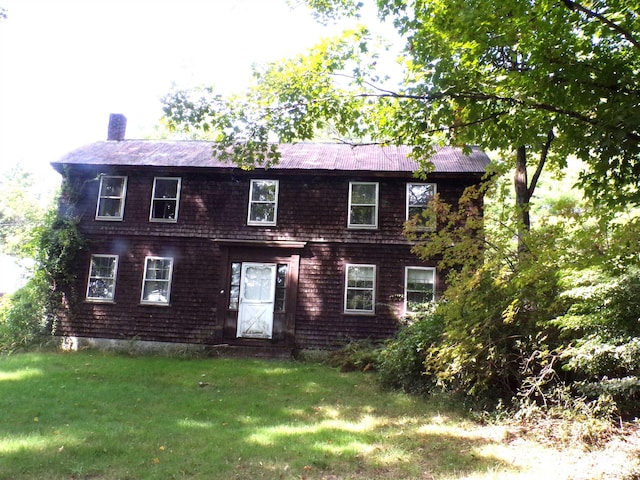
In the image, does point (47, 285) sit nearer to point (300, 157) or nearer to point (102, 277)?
point (102, 277)

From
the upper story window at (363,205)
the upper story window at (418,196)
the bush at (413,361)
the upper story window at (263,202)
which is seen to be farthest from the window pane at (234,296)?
the bush at (413,361)

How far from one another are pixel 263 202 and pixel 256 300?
3128 mm

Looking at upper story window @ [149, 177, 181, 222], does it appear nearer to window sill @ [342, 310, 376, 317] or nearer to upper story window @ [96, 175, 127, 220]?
upper story window @ [96, 175, 127, 220]

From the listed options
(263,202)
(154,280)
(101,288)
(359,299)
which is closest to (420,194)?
(359,299)

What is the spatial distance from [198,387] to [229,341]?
15.1 feet

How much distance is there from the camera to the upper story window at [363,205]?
13.9m

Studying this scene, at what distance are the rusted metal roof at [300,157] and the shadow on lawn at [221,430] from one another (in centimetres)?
687

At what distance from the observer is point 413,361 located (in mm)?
8445

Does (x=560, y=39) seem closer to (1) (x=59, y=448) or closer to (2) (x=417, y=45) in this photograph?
(2) (x=417, y=45)

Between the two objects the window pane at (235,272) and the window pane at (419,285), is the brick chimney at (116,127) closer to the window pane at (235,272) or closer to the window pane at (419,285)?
the window pane at (235,272)

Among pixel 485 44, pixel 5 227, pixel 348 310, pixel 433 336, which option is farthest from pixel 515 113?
pixel 5 227

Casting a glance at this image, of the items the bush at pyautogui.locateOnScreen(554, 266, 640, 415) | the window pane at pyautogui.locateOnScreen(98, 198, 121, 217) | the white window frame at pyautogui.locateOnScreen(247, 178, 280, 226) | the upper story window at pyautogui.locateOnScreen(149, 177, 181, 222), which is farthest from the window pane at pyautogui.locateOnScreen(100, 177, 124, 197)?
the bush at pyautogui.locateOnScreen(554, 266, 640, 415)

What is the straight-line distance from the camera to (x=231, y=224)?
46.8 feet

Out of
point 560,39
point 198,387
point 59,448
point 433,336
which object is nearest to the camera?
point 560,39
